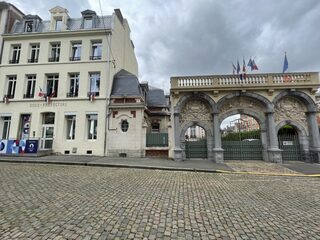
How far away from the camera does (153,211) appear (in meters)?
3.54

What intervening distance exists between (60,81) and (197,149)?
1239 centimetres

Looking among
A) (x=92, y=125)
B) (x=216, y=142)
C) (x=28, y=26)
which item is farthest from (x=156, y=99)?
(x=28, y=26)

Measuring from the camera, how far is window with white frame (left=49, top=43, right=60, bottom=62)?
14955 millimetres

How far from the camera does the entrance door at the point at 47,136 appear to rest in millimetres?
13705

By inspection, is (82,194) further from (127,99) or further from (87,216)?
(127,99)

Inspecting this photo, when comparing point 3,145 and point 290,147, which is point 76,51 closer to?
point 3,145

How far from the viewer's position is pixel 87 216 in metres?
3.24

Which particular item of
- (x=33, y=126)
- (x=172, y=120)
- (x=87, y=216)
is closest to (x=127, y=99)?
(x=172, y=120)

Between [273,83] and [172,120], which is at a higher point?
[273,83]

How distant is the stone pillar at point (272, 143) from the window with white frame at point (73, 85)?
14749 mm

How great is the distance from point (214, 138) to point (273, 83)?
5460 mm

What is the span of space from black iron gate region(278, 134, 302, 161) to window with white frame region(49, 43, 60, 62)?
61.7 ft

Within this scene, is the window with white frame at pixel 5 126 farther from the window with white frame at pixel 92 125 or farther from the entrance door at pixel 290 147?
the entrance door at pixel 290 147

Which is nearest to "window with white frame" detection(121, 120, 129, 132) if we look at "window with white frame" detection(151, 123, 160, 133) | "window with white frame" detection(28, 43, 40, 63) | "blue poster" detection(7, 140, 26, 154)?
"window with white frame" detection(151, 123, 160, 133)
